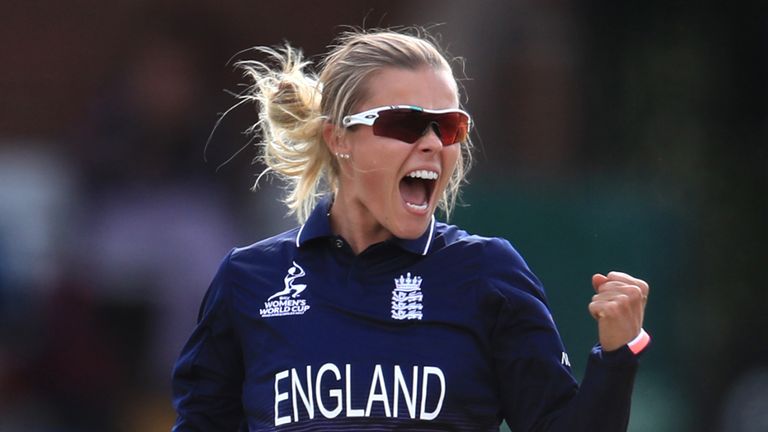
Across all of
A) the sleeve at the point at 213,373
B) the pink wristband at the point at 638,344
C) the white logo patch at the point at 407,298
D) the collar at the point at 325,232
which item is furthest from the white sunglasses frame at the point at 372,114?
the pink wristband at the point at 638,344

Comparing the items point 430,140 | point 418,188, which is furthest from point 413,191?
point 430,140

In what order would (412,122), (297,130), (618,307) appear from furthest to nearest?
(297,130)
(412,122)
(618,307)

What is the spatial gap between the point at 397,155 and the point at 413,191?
10cm

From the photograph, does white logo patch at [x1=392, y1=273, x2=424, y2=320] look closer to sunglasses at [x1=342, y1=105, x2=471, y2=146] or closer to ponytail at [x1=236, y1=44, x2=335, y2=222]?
sunglasses at [x1=342, y1=105, x2=471, y2=146]

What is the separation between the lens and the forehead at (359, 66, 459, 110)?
3000 millimetres

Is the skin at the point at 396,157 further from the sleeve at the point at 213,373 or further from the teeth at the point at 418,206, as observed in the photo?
the sleeve at the point at 213,373

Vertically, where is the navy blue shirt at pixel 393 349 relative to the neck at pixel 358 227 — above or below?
below

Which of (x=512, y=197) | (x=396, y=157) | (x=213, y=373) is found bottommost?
(x=512, y=197)

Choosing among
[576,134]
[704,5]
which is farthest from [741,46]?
[576,134]

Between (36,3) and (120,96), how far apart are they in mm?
1684

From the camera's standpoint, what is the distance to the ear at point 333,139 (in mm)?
3125

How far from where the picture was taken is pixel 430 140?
2.97 metres

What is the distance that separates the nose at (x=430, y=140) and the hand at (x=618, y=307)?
49 cm

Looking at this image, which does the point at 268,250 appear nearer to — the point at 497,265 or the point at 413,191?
the point at 413,191
